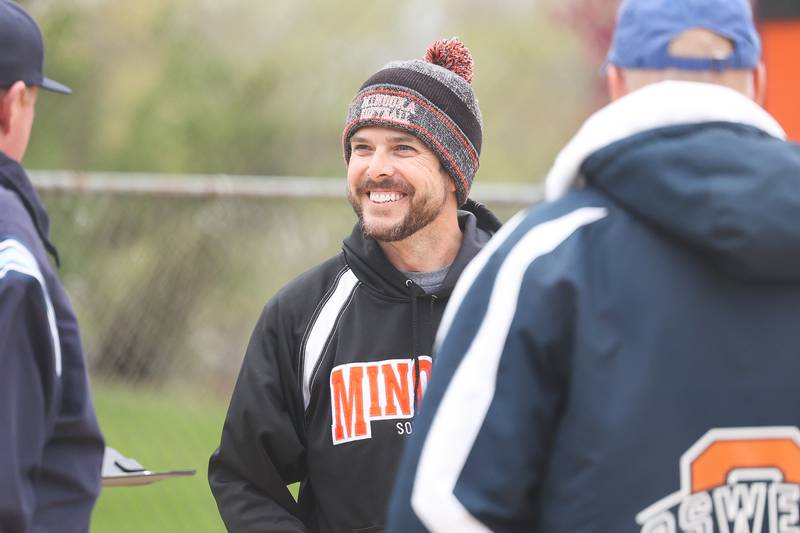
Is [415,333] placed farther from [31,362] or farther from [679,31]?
[679,31]

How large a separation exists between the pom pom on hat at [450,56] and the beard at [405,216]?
0.40 meters

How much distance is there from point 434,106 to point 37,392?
146 cm

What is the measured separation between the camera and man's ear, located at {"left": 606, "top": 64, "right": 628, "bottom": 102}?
2.00 metres

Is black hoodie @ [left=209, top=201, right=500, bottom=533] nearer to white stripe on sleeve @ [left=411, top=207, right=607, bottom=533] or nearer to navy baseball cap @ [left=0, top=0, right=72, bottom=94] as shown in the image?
navy baseball cap @ [left=0, top=0, right=72, bottom=94]

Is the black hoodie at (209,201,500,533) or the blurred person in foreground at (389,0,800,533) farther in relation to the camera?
the black hoodie at (209,201,500,533)

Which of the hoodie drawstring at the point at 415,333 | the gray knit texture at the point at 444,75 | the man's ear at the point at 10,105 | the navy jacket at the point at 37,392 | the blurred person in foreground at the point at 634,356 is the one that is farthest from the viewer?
the gray knit texture at the point at 444,75

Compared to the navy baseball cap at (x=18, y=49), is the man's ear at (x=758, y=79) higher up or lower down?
lower down

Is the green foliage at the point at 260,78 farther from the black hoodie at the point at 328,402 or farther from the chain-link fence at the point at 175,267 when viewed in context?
the black hoodie at the point at 328,402

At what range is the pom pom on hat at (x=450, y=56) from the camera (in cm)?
360

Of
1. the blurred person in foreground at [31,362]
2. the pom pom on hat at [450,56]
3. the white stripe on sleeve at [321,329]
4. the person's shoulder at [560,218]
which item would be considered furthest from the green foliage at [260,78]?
the person's shoulder at [560,218]

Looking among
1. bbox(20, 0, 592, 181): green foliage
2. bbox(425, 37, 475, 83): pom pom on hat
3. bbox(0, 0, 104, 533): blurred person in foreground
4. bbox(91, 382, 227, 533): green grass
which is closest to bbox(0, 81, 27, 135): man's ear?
bbox(0, 0, 104, 533): blurred person in foreground

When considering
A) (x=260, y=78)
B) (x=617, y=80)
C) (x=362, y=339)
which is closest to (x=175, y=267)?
(x=362, y=339)

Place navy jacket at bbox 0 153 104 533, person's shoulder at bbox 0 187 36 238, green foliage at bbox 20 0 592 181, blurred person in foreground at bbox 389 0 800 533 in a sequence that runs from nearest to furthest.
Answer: blurred person in foreground at bbox 389 0 800 533
navy jacket at bbox 0 153 104 533
person's shoulder at bbox 0 187 36 238
green foliage at bbox 20 0 592 181

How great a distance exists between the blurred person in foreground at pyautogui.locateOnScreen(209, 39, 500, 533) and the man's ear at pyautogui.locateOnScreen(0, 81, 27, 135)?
88 centimetres
